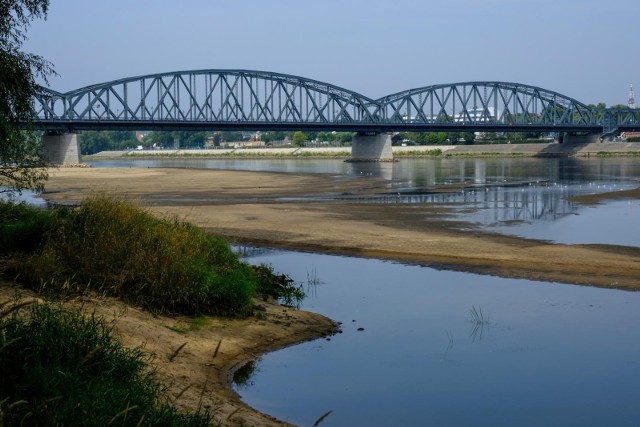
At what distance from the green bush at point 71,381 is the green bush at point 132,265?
15.7 feet

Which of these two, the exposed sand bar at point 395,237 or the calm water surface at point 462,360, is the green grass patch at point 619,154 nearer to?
the exposed sand bar at point 395,237

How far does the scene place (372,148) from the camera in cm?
17562

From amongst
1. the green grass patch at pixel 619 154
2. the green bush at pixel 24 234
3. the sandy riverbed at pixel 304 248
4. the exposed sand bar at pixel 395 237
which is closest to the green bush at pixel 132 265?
the sandy riverbed at pixel 304 248

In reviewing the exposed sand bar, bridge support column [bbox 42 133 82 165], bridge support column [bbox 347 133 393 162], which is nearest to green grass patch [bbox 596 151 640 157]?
bridge support column [bbox 347 133 393 162]

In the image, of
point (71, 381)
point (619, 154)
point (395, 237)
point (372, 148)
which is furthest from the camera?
point (619, 154)

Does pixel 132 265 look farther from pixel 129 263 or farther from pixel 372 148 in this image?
pixel 372 148

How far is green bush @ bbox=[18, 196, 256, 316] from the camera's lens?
1683 cm

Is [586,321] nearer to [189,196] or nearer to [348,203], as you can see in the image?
[348,203]

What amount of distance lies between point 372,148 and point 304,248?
477 ft

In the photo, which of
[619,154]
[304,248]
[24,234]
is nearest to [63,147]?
[619,154]

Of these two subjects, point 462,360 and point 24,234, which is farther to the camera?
point 24,234

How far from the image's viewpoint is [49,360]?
407 inches

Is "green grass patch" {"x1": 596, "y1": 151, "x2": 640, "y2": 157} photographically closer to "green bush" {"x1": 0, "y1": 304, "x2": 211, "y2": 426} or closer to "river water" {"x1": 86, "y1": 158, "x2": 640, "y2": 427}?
"river water" {"x1": 86, "y1": 158, "x2": 640, "y2": 427}

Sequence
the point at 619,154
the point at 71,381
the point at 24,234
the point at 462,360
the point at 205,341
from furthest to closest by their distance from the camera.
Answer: the point at 619,154
the point at 24,234
the point at 462,360
the point at 205,341
the point at 71,381
